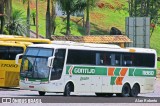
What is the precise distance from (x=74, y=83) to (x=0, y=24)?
111ft

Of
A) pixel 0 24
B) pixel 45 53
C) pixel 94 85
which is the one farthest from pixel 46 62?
pixel 0 24

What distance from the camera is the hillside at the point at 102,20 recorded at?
100 meters

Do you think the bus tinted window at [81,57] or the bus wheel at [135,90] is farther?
the bus wheel at [135,90]

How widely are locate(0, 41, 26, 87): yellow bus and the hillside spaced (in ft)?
170

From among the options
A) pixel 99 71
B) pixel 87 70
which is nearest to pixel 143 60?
pixel 99 71

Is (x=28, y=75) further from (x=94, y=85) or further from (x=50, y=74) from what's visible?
(x=94, y=85)

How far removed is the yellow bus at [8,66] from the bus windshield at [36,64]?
579cm

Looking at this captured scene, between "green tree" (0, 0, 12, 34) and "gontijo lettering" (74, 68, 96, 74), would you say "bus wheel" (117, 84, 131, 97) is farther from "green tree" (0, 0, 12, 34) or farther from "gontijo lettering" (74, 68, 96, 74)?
"green tree" (0, 0, 12, 34)

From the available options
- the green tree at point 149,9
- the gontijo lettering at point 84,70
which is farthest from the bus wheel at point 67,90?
the green tree at point 149,9

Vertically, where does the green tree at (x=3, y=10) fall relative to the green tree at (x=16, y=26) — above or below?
above

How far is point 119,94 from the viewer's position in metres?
36.4

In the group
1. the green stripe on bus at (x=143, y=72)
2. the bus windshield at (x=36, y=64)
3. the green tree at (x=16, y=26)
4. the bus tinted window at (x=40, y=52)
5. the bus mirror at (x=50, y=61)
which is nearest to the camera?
the bus mirror at (x=50, y=61)

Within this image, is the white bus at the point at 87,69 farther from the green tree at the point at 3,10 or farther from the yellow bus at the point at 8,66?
the green tree at the point at 3,10

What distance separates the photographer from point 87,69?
112 feet
